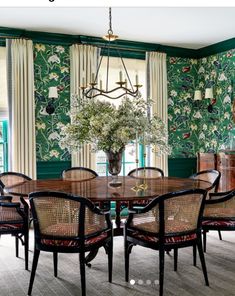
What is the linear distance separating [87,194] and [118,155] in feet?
2.09

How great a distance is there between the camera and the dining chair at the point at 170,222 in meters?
2.95

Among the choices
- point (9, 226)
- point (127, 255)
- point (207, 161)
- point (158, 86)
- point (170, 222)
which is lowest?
point (127, 255)

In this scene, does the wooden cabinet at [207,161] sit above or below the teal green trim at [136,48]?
below

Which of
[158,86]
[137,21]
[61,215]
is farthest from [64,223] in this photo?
[158,86]

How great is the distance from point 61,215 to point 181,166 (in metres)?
4.23

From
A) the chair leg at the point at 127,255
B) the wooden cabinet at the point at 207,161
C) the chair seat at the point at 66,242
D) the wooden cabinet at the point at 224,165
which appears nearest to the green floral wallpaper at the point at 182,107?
the wooden cabinet at the point at 207,161

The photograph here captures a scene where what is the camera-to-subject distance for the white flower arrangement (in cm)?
356

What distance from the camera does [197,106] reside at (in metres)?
6.93

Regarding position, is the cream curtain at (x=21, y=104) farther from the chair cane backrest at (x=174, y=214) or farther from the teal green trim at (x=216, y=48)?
the teal green trim at (x=216, y=48)

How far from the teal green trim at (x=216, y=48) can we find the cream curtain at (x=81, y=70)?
205 centimetres

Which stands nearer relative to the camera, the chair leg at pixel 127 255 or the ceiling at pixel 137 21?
the chair leg at pixel 127 255

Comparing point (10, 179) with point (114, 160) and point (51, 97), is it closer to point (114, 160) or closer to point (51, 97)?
point (114, 160)

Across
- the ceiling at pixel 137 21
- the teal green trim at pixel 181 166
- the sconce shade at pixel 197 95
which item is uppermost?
the ceiling at pixel 137 21

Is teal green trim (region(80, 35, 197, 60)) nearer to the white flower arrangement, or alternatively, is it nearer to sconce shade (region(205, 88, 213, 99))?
sconce shade (region(205, 88, 213, 99))
